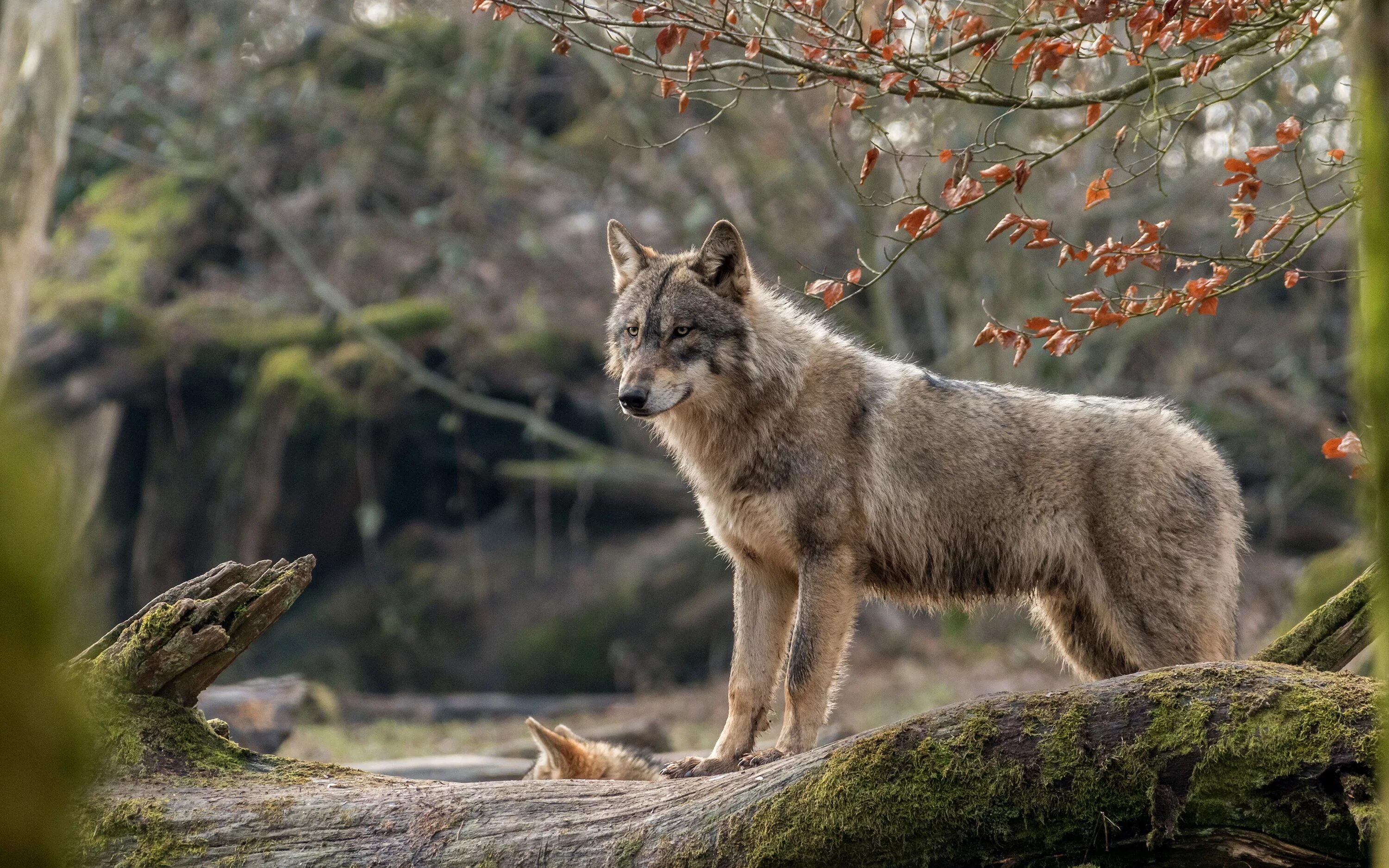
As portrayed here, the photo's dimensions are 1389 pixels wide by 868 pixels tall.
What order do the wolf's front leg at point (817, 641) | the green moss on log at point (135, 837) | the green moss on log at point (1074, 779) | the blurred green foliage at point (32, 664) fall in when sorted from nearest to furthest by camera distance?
1. the blurred green foliage at point (32, 664)
2. the green moss on log at point (1074, 779)
3. the green moss on log at point (135, 837)
4. the wolf's front leg at point (817, 641)

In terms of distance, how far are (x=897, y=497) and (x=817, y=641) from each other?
85cm

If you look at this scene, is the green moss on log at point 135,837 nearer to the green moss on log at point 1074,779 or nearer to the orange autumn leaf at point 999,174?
the green moss on log at point 1074,779

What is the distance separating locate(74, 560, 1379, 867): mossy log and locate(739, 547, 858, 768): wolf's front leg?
144 cm

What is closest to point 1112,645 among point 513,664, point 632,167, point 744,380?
point 744,380

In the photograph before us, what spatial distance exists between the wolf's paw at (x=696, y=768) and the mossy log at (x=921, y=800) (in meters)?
0.92

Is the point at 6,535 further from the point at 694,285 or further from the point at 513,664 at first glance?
the point at 513,664

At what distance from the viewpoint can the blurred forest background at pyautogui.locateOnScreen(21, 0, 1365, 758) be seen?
14992 millimetres

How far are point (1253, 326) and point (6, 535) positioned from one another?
18.4 meters

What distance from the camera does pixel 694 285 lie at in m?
6.16

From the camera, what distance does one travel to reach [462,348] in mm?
16156

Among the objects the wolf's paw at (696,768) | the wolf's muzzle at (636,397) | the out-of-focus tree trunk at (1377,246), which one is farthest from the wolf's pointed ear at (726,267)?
the out-of-focus tree trunk at (1377,246)

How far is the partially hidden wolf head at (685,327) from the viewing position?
229 inches

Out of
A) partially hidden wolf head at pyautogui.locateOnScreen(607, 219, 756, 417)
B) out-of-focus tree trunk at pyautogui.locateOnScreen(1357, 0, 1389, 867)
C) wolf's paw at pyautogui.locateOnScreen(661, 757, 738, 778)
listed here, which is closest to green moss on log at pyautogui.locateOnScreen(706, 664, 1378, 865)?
wolf's paw at pyautogui.locateOnScreen(661, 757, 738, 778)

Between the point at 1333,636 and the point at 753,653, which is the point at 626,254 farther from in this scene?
the point at 1333,636
